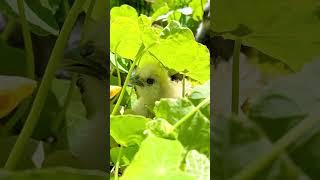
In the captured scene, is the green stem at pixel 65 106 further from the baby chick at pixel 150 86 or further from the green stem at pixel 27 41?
the baby chick at pixel 150 86

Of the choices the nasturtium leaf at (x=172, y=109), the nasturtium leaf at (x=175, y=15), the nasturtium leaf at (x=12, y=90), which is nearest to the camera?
the nasturtium leaf at (x=12, y=90)

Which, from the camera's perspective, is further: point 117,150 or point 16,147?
point 117,150

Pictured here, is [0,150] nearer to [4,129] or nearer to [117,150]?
[4,129]

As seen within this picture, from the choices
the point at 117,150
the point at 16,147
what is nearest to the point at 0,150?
the point at 16,147

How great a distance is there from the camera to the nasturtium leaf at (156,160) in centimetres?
46

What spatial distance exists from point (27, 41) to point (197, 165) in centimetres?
19

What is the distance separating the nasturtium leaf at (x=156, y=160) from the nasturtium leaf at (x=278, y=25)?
0.40ft

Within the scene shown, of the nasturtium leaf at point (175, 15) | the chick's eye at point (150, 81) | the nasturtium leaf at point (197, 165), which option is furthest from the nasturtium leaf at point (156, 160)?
the nasturtium leaf at point (175, 15)

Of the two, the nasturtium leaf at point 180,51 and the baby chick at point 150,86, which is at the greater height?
the nasturtium leaf at point 180,51

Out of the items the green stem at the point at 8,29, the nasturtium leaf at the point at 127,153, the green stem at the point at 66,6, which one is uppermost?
the green stem at the point at 66,6

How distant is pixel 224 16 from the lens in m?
0.41

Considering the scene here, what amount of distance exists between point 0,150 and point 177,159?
16 cm

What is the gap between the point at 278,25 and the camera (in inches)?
16.1

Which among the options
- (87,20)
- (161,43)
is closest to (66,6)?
(87,20)
